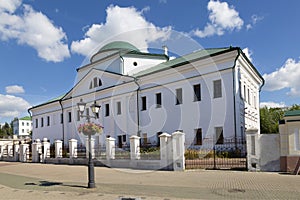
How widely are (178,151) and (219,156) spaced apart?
527 cm

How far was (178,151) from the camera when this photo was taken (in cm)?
1562

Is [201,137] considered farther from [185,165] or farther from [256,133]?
[256,133]

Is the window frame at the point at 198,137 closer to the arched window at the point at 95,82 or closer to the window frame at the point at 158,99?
the window frame at the point at 158,99

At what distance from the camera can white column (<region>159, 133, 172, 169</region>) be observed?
15836 millimetres

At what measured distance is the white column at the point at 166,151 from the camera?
15836mm

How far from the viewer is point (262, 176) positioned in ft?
40.9

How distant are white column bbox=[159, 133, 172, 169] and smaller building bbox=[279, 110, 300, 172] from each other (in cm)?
527

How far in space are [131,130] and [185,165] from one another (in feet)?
46.2

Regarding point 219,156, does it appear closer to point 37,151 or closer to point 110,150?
point 110,150

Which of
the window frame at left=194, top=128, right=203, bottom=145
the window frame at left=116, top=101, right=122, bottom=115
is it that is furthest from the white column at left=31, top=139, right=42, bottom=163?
the window frame at left=194, top=128, right=203, bottom=145

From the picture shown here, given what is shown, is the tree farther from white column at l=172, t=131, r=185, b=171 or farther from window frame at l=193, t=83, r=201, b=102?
white column at l=172, t=131, r=185, b=171

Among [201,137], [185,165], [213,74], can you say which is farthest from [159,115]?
[185,165]

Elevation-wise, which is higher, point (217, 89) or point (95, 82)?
point (95, 82)

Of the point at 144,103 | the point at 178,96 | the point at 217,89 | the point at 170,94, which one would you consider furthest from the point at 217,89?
the point at 144,103
